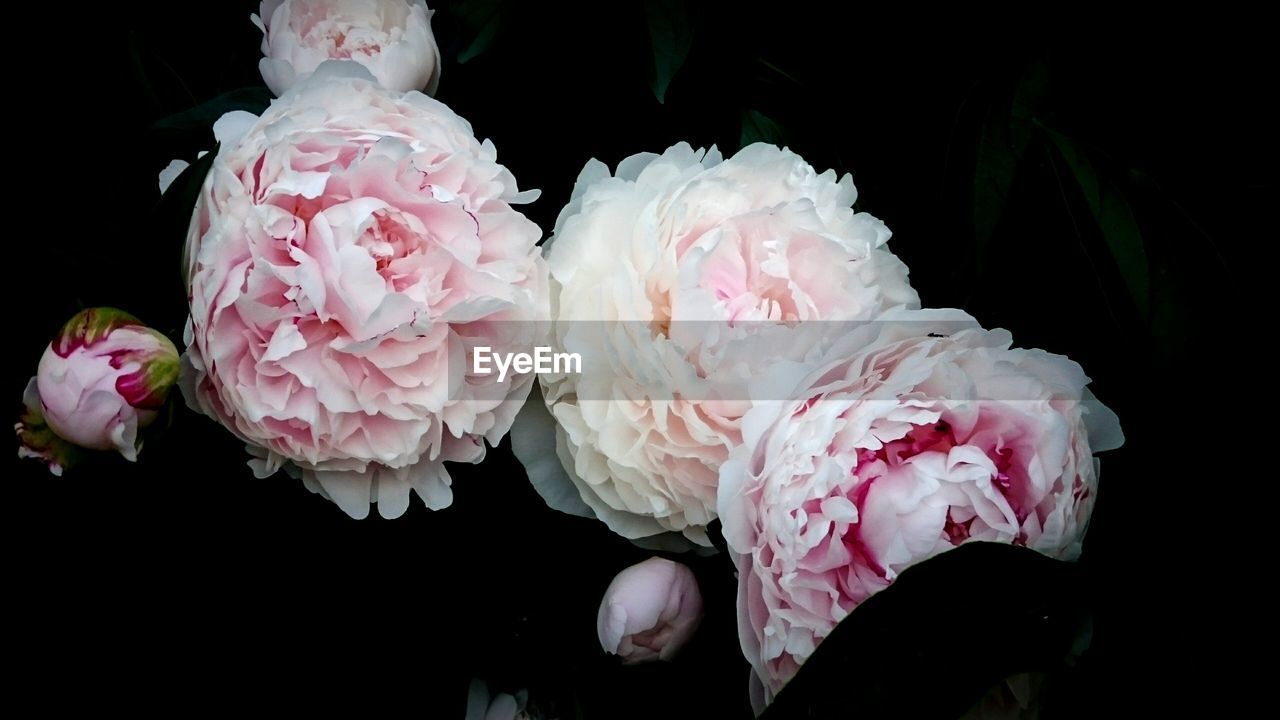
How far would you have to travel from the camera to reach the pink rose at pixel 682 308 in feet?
1.47

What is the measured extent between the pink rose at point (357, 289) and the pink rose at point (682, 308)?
29 mm

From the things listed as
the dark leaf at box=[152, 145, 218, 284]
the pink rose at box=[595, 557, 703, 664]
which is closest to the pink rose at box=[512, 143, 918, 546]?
the pink rose at box=[595, 557, 703, 664]

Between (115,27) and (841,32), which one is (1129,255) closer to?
(841,32)

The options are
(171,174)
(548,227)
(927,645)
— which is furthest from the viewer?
(548,227)

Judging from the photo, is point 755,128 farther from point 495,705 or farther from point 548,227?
point 495,705

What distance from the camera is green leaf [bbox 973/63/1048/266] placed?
0.53 m

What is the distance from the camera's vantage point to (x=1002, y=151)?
0.53m

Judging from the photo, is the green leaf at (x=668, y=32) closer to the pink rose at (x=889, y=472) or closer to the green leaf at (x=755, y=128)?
the green leaf at (x=755, y=128)

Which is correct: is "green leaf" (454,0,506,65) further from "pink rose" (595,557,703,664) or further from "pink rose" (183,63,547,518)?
"pink rose" (595,557,703,664)

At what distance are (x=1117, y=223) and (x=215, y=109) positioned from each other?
1.45 ft

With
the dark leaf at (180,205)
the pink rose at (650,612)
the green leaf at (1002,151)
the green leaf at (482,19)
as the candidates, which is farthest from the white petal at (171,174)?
the green leaf at (1002,151)

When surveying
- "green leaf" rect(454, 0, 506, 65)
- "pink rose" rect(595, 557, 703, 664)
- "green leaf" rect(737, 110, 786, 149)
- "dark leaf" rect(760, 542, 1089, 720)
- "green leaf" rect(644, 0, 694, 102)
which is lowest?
"pink rose" rect(595, 557, 703, 664)

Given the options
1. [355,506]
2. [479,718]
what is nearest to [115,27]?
[355,506]

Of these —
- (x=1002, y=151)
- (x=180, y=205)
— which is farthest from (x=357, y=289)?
(x=1002, y=151)
